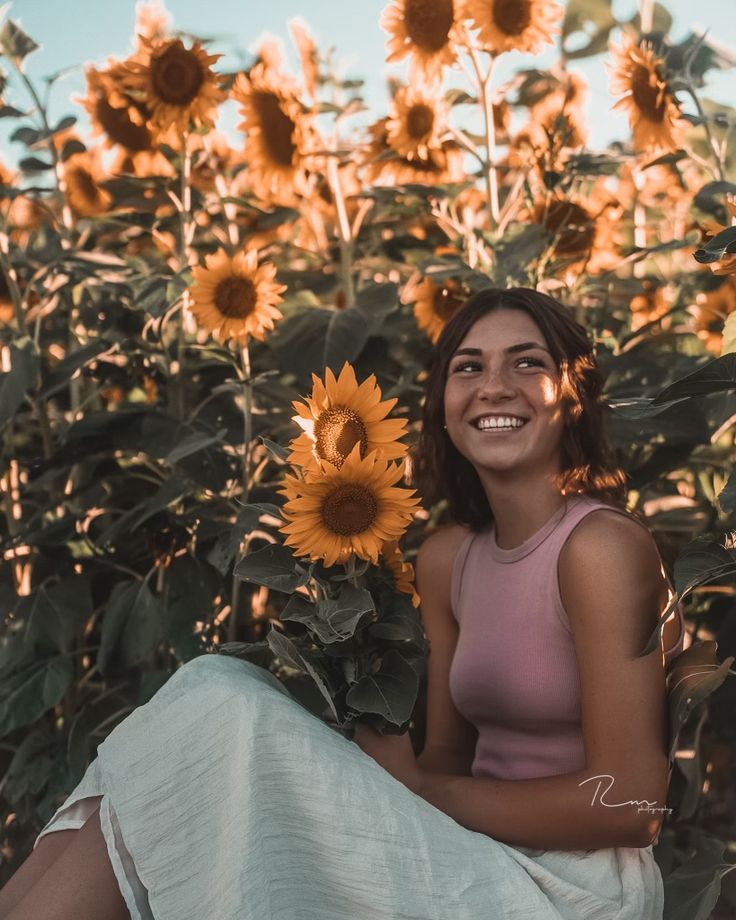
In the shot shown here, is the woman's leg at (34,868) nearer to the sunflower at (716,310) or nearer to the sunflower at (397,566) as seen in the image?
the sunflower at (397,566)

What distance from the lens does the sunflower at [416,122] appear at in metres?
2.33

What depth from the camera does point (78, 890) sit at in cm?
136

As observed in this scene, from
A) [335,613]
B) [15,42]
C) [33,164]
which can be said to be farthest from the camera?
[33,164]

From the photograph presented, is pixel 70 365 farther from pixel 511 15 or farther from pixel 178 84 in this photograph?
pixel 511 15

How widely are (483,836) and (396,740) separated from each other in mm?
183

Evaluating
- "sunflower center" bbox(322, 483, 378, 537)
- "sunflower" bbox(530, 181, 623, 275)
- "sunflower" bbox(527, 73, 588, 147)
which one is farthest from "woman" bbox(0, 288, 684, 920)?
"sunflower" bbox(527, 73, 588, 147)

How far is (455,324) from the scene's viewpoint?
5.91ft

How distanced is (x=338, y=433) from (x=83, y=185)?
1.83 metres

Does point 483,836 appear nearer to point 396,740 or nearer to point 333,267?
point 396,740

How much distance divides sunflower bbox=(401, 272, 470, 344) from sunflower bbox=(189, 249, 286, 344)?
0.38 metres

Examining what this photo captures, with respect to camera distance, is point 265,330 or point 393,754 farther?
point 265,330

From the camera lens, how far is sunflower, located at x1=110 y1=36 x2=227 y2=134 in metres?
2.21

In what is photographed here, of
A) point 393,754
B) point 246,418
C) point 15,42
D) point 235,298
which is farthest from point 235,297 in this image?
point 393,754

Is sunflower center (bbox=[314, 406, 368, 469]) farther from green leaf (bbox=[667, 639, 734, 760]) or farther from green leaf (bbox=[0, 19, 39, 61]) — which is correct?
green leaf (bbox=[0, 19, 39, 61])
